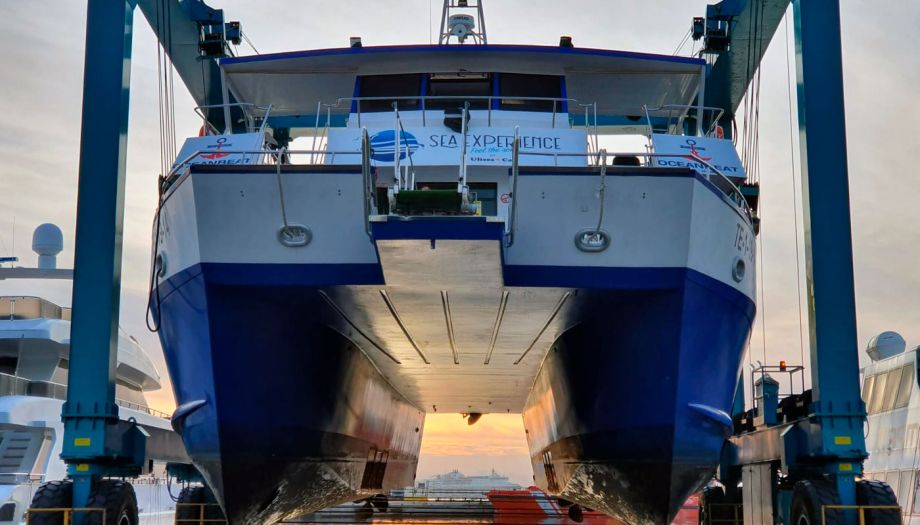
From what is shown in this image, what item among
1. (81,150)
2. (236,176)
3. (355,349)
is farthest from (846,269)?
(81,150)

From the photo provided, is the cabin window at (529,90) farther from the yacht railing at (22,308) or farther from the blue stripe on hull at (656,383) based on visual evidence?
the yacht railing at (22,308)

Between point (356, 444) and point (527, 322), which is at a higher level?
point (527, 322)

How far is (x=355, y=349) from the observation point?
10.6 m

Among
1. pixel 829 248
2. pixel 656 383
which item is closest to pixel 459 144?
pixel 656 383

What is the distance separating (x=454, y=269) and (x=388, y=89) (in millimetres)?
4060

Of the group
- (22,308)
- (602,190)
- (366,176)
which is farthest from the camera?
(22,308)

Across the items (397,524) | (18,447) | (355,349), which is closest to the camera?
(355,349)

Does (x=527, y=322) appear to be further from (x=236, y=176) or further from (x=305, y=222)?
(x=236, y=176)

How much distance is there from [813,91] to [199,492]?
27.5 ft

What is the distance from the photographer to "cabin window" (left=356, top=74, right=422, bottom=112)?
11078 mm

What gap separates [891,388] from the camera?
19.1 m

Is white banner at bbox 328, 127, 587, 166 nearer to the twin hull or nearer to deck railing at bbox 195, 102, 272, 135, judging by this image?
the twin hull

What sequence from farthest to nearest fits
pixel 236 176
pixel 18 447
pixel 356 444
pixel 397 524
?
1. pixel 18 447
2. pixel 397 524
3. pixel 356 444
4. pixel 236 176

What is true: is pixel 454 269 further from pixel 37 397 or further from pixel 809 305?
pixel 37 397
